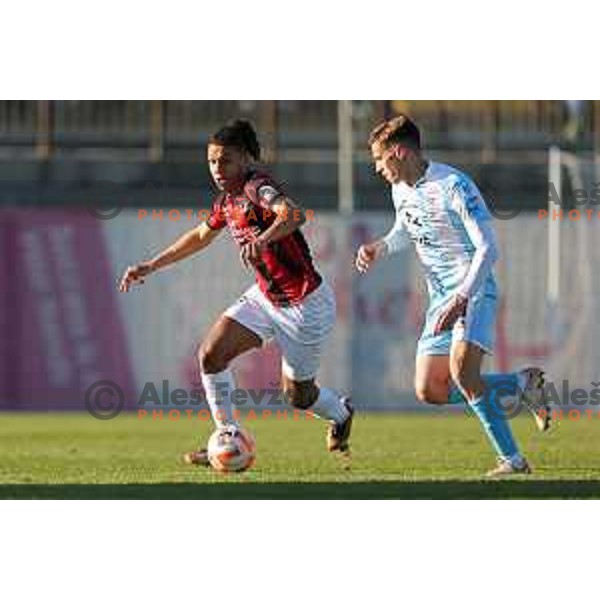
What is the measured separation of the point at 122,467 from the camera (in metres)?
13.5

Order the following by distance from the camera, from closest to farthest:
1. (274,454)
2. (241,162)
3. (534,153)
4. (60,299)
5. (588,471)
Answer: (241,162), (588,471), (274,454), (60,299), (534,153)

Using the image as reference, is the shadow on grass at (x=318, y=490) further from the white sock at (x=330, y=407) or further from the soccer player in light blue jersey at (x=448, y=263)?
the white sock at (x=330, y=407)

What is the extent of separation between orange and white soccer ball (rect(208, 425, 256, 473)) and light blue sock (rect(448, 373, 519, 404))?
4.15 feet

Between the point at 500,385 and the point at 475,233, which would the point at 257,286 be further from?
the point at 500,385

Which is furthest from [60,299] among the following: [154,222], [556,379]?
[556,379]

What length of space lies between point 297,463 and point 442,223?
2.19 meters

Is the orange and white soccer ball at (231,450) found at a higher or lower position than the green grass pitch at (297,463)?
higher

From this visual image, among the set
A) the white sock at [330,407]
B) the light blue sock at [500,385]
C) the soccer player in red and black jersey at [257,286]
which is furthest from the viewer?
the white sock at [330,407]

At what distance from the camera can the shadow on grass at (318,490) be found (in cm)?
1109

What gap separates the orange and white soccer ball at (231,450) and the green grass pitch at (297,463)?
0.09m

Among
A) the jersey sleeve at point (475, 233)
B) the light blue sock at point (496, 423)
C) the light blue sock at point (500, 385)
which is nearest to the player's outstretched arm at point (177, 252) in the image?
the jersey sleeve at point (475, 233)
